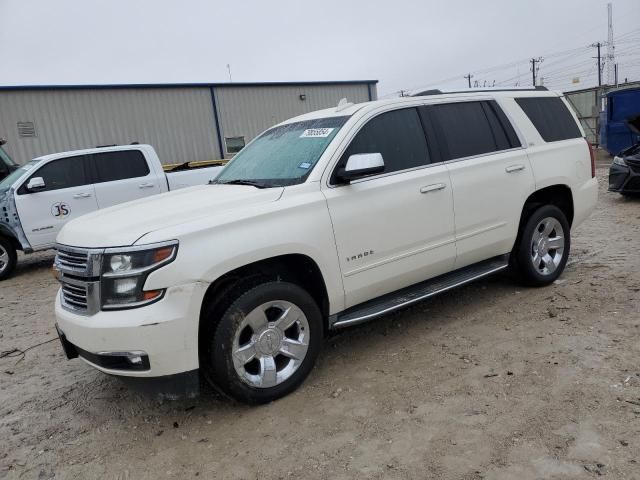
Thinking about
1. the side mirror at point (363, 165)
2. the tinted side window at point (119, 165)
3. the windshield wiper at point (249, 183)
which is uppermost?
the tinted side window at point (119, 165)

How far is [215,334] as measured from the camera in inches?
118

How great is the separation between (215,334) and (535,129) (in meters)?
3.66

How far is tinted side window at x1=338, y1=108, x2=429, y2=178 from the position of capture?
384 centimetres

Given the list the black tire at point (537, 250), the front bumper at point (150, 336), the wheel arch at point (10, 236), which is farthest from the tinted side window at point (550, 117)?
the wheel arch at point (10, 236)

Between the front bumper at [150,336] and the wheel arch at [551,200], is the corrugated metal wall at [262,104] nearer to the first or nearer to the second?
the wheel arch at [551,200]

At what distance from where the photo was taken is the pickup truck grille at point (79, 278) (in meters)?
2.91

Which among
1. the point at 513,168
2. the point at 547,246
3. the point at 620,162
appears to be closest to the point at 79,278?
the point at 513,168

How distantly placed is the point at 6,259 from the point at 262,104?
13.3m

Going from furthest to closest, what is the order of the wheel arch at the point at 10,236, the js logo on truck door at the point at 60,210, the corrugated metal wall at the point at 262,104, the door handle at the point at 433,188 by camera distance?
the corrugated metal wall at the point at 262,104 → the js logo on truck door at the point at 60,210 → the wheel arch at the point at 10,236 → the door handle at the point at 433,188

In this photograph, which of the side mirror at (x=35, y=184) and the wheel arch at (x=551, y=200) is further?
the side mirror at (x=35, y=184)

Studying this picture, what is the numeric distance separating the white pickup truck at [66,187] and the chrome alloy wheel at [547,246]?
17.0ft

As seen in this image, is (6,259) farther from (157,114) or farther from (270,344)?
(157,114)

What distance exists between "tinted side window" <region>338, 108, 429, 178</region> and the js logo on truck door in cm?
641

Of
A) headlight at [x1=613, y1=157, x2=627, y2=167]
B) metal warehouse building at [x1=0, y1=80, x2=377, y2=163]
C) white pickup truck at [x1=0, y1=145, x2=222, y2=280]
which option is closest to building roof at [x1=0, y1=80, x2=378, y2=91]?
metal warehouse building at [x1=0, y1=80, x2=377, y2=163]
